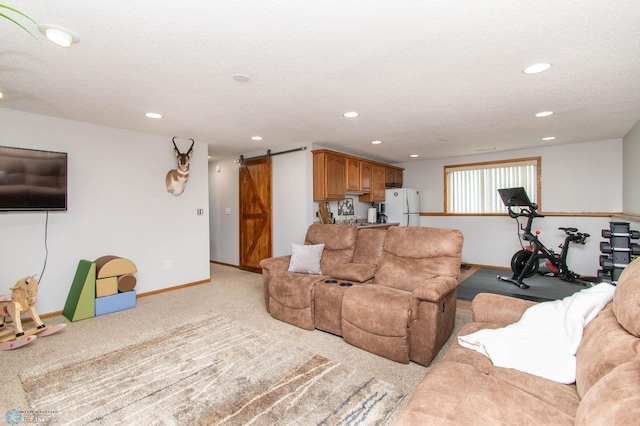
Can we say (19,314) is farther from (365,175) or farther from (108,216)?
(365,175)

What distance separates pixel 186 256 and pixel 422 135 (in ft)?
13.1

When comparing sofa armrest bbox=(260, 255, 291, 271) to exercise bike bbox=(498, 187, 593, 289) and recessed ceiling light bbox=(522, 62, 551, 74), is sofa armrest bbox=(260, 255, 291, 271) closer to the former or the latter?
recessed ceiling light bbox=(522, 62, 551, 74)

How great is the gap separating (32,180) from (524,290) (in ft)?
20.4

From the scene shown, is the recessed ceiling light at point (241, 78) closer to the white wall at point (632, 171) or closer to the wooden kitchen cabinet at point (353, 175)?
the wooden kitchen cabinet at point (353, 175)

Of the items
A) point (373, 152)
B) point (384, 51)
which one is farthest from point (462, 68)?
point (373, 152)

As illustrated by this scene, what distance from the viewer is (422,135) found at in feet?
14.5

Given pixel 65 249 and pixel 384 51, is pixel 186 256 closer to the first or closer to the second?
pixel 65 249

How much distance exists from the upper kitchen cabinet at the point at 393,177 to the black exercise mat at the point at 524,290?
2.48 meters

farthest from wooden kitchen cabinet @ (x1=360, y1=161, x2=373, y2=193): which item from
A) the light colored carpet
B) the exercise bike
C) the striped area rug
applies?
the striped area rug

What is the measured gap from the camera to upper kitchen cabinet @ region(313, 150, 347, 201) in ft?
15.8

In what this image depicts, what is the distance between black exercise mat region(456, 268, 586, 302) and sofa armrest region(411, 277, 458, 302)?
1856mm

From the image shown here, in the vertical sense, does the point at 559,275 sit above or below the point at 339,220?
→ below

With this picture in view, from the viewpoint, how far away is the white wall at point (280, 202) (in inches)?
193

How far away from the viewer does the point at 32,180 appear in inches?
126
